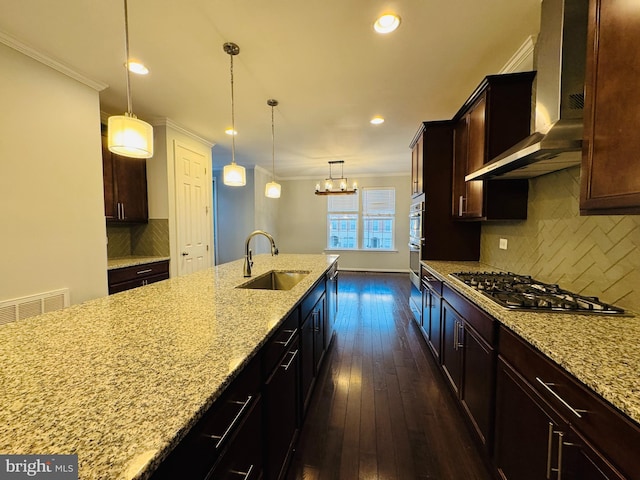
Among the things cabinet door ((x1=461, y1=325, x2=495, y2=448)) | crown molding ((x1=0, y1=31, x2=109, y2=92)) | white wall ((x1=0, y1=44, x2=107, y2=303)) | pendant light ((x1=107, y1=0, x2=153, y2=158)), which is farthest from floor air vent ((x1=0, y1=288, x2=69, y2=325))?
cabinet door ((x1=461, y1=325, x2=495, y2=448))

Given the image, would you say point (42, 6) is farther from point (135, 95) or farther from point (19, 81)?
point (135, 95)

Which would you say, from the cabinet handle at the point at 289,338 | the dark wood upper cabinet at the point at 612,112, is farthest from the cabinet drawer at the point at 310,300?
the dark wood upper cabinet at the point at 612,112

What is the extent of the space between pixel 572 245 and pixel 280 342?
1.91 m

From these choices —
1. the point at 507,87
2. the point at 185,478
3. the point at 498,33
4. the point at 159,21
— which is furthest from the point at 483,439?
the point at 159,21

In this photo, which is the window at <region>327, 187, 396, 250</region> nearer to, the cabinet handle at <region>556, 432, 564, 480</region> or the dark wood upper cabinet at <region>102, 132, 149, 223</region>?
the dark wood upper cabinet at <region>102, 132, 149, 223</region>

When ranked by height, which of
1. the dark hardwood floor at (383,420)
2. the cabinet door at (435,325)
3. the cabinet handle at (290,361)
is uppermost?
the cabinet handle at (290,361)

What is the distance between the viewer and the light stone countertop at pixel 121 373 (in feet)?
1.71

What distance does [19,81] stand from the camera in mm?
2133

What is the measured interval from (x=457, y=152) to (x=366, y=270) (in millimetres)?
4906

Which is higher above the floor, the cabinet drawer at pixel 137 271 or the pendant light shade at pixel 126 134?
the pendant light shade at pixel 126 134

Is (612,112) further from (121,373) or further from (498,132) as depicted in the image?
(121,373)

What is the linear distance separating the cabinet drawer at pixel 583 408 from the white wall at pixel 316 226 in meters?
6.21

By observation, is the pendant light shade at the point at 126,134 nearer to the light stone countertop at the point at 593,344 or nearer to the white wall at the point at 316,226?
the light stone countertop at the point at 593,344

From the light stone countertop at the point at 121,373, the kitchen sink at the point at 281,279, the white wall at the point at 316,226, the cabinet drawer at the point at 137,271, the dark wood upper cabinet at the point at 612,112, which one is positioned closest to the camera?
the light stone countertop at the point at 121,373
